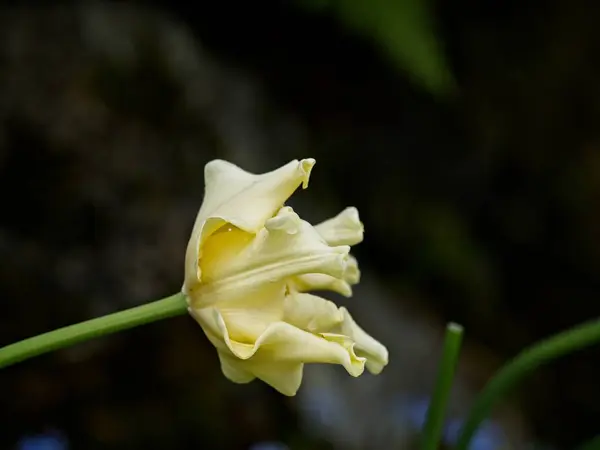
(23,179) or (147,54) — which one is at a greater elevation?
(147,54)

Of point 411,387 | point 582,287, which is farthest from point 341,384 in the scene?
point 582,287

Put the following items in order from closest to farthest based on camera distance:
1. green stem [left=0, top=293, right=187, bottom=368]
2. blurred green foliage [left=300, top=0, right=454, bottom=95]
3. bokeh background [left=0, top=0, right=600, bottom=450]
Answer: green stem [left=0, top=293, right=187, bottom=368]
bokeh background [left=0, top=0, right=600, bottom=450]
blurred green foliage [left=300, top=0, right=454, bottom=95]

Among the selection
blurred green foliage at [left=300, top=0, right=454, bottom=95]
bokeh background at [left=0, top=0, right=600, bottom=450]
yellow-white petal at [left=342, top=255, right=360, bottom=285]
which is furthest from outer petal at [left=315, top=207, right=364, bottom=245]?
blurred green foliage at [left=300, top=0, right=454, bottom=95]

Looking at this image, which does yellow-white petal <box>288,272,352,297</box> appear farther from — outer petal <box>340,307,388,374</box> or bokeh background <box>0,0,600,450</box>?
bokeh background <box>0,0,600,450</box>

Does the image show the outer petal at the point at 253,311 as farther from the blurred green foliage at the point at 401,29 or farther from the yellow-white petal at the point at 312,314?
the blurred green foliage at the point at 401,29

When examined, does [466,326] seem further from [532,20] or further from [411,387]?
[532,20]

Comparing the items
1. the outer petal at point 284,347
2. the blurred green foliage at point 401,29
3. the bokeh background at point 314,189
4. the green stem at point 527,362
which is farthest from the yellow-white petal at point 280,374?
the blurred green foliage at point 401,29
